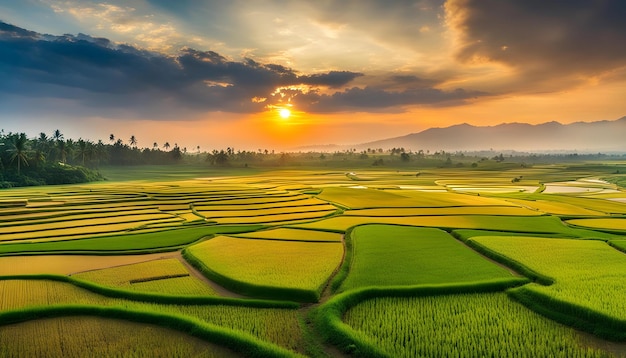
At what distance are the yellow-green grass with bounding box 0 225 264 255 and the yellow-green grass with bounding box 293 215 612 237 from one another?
23.1 ft

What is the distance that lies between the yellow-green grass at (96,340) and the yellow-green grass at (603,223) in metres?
29.3

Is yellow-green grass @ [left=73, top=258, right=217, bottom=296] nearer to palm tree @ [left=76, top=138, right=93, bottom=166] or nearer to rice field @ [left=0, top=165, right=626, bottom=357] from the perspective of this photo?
rice field @ [left=0, top=165, right=626, bottom=357]

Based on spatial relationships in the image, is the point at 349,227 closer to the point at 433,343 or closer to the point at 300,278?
Answer: the point at 300,278

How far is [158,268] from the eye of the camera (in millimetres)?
17906

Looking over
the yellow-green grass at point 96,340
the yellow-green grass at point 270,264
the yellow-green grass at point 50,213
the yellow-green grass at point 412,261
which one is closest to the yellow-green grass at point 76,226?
the yellow-green grass at point 50,213

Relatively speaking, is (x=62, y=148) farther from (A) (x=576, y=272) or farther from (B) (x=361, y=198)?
(A) (x=576, y=272)

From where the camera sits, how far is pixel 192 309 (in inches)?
526

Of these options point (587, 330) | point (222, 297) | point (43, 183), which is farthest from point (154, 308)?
point (43, 183)

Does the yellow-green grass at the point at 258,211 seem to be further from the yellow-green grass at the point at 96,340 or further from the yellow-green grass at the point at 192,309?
the yellow-green grass at the point at 96,340

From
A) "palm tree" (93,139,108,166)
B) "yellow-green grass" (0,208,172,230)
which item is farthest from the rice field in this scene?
"palm tree" (93,139,108,166)

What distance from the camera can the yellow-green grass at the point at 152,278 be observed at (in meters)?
15.2

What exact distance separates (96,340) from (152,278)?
205 inches

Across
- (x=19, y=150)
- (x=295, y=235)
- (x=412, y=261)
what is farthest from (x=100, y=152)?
(x=412, y=261)

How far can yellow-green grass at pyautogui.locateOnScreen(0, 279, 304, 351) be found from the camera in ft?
38.1
